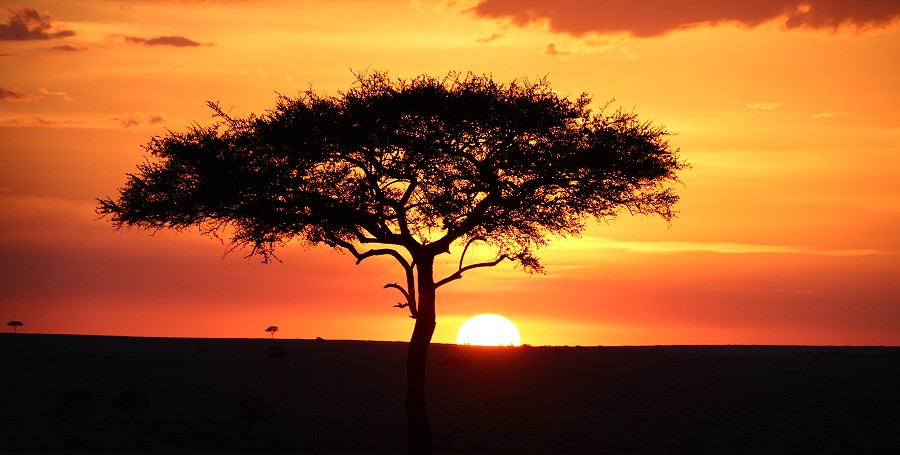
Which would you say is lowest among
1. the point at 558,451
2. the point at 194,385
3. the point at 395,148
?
the point at 558,451

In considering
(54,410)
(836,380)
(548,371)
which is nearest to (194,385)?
(54,410)

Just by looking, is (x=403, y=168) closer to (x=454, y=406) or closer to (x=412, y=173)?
(x=412, y=173)

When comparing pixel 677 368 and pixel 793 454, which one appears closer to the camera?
pixel 793 454

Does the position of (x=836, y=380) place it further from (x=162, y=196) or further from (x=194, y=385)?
(x=162, y=196)

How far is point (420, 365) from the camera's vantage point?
33625mm

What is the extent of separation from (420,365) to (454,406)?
21.8 m

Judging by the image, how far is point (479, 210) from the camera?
33.2m

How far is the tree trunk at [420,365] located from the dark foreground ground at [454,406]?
830 centimetres

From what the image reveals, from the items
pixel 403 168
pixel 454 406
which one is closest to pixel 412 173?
pixel 403 168

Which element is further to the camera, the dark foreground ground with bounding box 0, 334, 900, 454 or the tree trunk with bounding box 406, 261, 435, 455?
the dark foreground ground with bounding box 0, 334, 900, 454

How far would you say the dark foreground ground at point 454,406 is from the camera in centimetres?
4300

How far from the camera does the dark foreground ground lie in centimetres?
4300

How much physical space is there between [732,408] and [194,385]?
30166 millimetres

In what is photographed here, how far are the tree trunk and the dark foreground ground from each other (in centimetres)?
830
